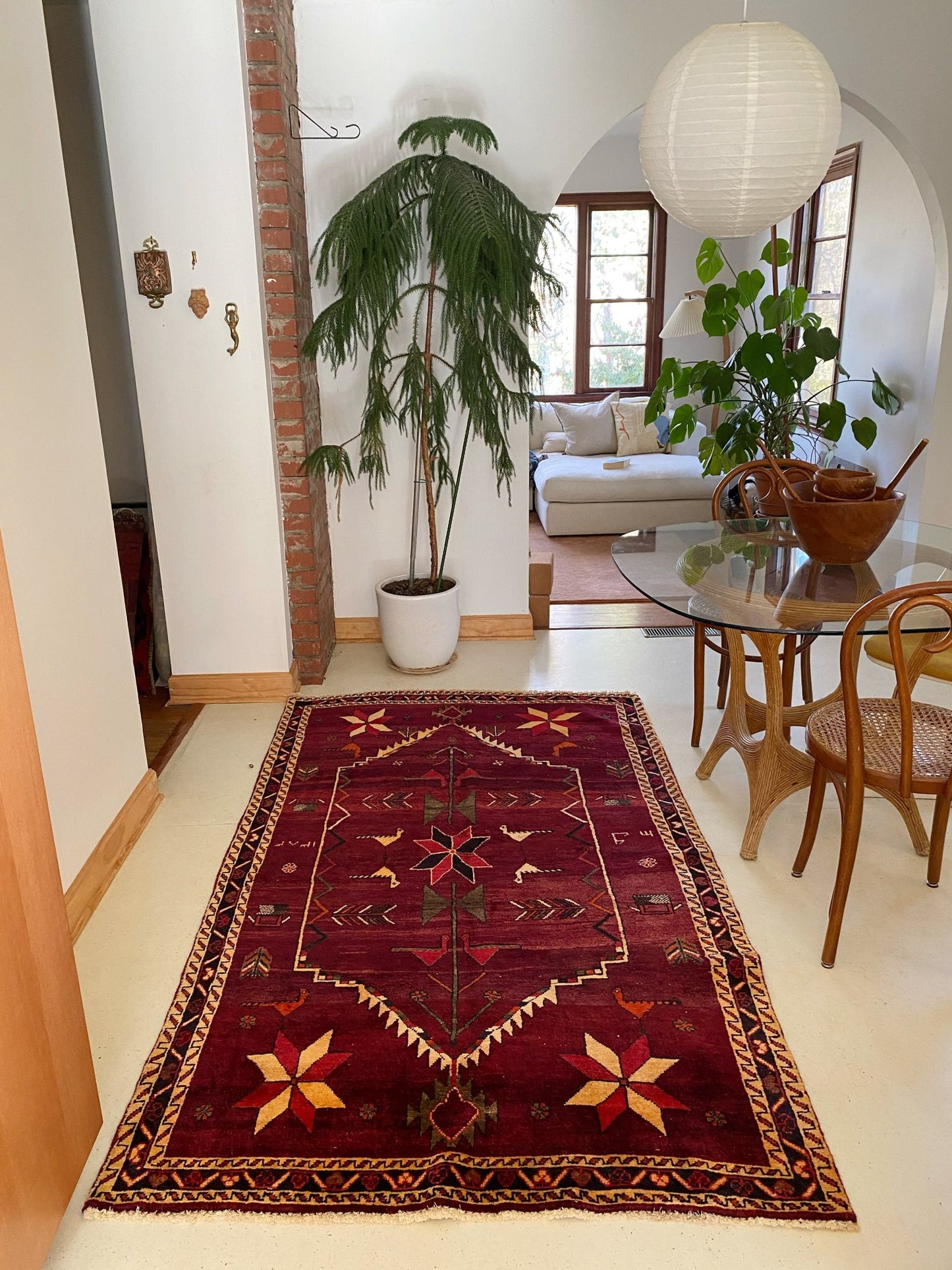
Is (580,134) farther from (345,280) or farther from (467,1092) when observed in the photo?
(467,1092)

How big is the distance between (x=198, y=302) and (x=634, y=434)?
4.26 m

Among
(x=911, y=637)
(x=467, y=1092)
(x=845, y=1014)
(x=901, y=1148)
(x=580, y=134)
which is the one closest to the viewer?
(x=901, y=1148)

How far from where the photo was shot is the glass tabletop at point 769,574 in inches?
87.0

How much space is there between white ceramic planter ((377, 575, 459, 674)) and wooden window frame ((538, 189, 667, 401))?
444 cm

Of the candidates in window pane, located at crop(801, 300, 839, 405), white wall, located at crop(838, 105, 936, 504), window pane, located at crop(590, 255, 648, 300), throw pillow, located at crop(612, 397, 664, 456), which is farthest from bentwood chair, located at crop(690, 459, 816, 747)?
window pane, located at crop(590, 255, 648, 300)

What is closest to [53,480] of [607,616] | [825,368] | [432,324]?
[432,324]

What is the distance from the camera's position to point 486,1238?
1.59 m

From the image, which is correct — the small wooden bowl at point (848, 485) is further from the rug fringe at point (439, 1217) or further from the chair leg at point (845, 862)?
the rug fringe at point (439, 1217)

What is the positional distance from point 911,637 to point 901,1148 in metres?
1.69

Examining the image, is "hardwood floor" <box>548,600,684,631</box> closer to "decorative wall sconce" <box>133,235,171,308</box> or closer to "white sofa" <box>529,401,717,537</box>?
"white sofa" <box>529,401,717,537</box>

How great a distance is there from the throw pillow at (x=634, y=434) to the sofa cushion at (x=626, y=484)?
1.65 ft

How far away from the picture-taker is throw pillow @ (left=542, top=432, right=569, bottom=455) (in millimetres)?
7266

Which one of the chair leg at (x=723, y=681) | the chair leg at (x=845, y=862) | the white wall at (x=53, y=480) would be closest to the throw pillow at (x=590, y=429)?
the chair leg at (x=723, y=681)

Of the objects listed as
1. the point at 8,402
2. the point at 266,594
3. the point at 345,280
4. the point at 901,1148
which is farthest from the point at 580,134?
the point at 901,1148
